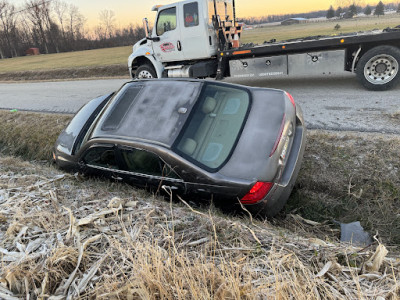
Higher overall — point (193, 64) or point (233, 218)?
point (193, 64)

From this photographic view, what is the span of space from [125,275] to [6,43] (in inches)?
3435

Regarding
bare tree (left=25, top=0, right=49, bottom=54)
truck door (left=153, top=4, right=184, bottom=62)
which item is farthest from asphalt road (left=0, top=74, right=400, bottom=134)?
bare tree (left=25, top=0, right=49, bottom=54)

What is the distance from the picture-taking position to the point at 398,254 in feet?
8.57

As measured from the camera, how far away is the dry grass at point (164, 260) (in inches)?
75.8

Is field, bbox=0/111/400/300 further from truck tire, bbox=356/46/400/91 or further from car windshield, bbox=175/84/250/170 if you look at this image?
truck tire, bbox=356/46/400/91

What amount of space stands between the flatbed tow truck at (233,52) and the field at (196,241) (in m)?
3.37

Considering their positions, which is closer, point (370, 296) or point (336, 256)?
point (370, 296)

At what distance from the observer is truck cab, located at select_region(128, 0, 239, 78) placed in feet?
27.2

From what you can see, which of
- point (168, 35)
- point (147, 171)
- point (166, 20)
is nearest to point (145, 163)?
point (147, 171)

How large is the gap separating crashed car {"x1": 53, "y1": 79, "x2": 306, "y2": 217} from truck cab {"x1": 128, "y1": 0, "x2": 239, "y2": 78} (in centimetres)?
473

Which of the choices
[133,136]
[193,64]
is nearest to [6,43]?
[193,64]

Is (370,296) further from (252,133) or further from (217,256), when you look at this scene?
(252,133)

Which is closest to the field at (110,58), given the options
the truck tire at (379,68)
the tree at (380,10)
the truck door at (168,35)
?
the truck door at (168,35)

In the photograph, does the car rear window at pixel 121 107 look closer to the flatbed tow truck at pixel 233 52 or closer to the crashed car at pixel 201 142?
the crashed car at pixel 201 142
